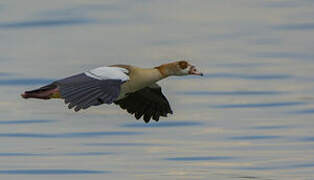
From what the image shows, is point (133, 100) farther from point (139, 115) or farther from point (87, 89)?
point (87, 89)

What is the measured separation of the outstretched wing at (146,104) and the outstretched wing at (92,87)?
2.04m

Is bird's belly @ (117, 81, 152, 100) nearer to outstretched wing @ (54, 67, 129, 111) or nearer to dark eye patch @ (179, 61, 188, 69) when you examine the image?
outstretched wing @ (54, 67, 129, 111)

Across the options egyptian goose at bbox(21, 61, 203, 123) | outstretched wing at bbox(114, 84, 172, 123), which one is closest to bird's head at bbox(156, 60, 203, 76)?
egyptian goose at bbox(21, 61, 203, 123)

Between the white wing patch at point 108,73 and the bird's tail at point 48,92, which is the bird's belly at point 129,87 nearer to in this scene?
the white wing patch at point 108,73

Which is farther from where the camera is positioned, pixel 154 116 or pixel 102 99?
pixel 154 116

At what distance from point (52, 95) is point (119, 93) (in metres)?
1.64

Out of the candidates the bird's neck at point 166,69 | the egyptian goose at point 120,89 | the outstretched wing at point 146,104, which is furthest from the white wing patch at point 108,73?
the outstretched wing at point 146,104

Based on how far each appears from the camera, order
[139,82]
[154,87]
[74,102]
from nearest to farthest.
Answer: [74,102], [139,82], [154,87]

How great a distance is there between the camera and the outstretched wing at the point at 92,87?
19.0m

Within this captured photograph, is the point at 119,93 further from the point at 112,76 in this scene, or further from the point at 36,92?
the point at 36,92

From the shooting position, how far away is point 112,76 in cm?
2000

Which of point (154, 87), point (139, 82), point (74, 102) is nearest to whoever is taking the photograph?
point (74, 102)

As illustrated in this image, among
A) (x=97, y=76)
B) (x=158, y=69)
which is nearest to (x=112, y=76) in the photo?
(x=97, y=76)

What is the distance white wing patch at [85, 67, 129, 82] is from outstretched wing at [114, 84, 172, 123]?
1793 millimetres
